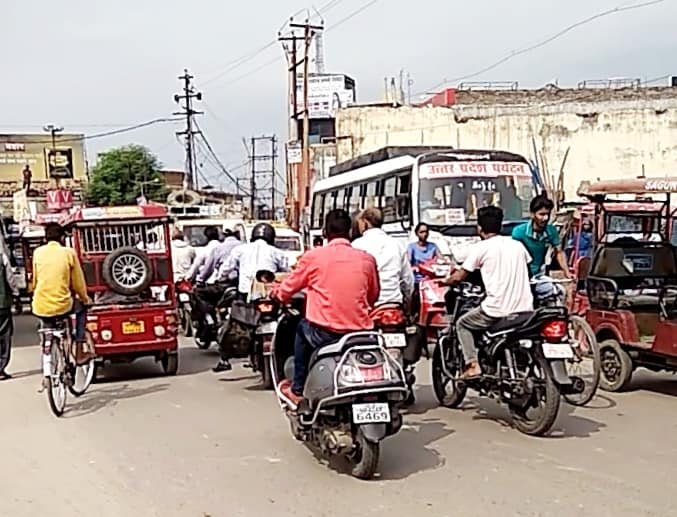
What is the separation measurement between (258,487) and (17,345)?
11.0 meters

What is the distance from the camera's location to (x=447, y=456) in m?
7.41

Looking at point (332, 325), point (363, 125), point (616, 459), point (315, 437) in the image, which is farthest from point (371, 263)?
point (363, 125)

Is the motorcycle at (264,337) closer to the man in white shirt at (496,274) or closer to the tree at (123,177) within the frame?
the man in white shirt at (496,274)

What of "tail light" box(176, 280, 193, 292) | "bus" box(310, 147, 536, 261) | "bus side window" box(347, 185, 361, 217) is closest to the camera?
"tail light" box(176, 280, 193, 292)

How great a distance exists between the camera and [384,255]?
870 cm

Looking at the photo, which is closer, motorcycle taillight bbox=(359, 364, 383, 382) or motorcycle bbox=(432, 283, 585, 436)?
motorcycle taillight bbox=(359, 364, 383, 382)

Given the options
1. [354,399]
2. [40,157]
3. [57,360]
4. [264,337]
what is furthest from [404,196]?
[40,157]

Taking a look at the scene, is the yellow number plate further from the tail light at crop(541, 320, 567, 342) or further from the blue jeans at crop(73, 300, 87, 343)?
the tail light at crop(541, 320, 567, 342)

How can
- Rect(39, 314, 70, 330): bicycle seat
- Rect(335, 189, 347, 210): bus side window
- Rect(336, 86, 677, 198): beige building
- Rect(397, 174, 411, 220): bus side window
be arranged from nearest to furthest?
Rect(39, 314, 70, 330): bicycle seat → Rect(397, 174, 411, 220): bus side window → Rect(335, 189, 347, 210): bus side window → Rect(336, 86, 677, 198): beige building

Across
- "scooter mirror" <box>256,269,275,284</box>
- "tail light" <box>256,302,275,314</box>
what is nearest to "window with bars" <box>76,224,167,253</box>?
"scooter mirror" <box>256,269,275,284</box>

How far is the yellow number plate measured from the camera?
11.6 meters

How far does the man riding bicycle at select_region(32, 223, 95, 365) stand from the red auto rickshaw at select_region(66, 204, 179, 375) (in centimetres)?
103

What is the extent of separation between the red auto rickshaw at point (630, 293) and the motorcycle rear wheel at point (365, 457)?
4030 millimetres

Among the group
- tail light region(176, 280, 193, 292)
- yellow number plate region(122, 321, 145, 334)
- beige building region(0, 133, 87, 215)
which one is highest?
beige building region(0, 133, 87, 215)
